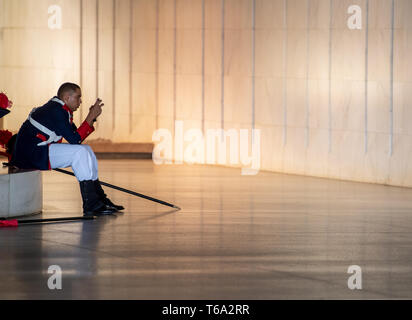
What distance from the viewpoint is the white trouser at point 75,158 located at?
31.2 feet

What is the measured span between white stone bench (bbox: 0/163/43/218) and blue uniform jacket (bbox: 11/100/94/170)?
0.55 feet

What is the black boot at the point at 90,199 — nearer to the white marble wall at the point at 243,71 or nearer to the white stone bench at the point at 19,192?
the white stone bench at the point at 19,192

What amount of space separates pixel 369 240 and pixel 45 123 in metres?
3.40

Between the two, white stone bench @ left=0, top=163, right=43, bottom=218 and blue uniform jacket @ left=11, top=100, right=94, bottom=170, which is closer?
white stone bench @ left=0, top=163, right=43, bottom=218

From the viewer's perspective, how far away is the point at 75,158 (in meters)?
9.52

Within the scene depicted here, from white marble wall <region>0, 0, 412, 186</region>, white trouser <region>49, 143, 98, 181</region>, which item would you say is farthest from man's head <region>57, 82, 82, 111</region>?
white marble wall <region>0, 0, 412, 186</region>

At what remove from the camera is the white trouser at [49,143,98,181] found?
952cm

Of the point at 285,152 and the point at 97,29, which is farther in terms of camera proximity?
the point at 97,29

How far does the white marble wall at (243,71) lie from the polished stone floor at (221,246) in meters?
1.32

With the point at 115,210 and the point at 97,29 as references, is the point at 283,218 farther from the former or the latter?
the point at 97,29

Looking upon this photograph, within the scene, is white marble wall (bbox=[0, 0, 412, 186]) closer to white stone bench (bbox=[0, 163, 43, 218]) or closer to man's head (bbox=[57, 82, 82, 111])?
man's head (bbox=[57, 82, 82, 111])

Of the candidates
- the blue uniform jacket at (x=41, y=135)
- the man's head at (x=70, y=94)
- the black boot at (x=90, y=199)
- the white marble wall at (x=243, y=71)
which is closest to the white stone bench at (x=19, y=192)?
the blue uniform jacket at (x=41, y=135)
